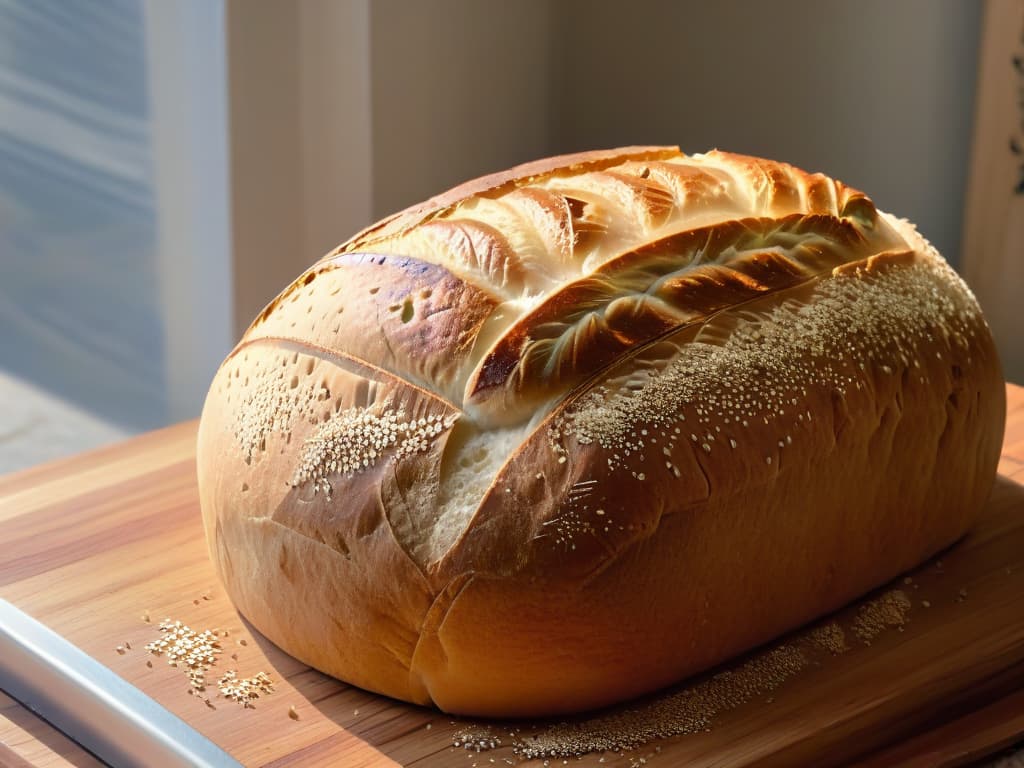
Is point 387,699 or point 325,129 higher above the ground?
point 325,129

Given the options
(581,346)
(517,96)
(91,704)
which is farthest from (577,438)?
(517,96)

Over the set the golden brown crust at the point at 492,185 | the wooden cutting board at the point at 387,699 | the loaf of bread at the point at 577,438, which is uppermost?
the golden brown crust at the point at 492,185

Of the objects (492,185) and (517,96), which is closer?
(492,185)

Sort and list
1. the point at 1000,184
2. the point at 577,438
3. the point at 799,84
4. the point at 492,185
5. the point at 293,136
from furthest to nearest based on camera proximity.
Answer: the point at 799,84
the point at 293,136
the point at 1000,184
the point at 492,185
the point at 577,438

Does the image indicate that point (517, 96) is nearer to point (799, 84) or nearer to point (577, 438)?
point (799, 84)

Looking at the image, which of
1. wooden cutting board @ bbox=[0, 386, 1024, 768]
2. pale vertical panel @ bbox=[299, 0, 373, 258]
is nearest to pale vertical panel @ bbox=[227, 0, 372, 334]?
pale vertical panel @ bbox=[299, 0, 373, 258]

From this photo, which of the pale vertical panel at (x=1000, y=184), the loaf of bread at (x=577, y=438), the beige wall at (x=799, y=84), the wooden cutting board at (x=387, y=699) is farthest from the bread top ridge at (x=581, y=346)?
the beige wall at (x=799, y=84)

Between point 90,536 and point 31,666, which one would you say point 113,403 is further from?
point 31,666

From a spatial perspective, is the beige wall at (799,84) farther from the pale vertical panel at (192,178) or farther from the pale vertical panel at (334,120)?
the pale vertical panel at (192,178)
